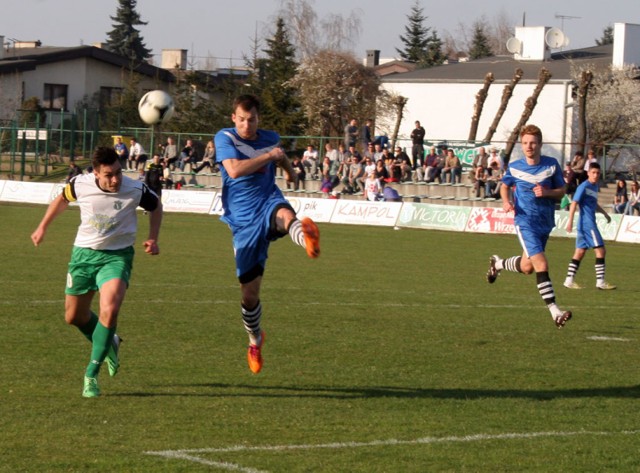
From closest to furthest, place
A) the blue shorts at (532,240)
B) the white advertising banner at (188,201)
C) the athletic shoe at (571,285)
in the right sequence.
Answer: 1. the blue shorts at (532,240)
2. the athletic shoe at (571,285)
3. the white advertising banner at (188,201)

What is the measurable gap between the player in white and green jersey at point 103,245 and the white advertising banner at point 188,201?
29.5 meters

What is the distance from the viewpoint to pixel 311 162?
138 feet

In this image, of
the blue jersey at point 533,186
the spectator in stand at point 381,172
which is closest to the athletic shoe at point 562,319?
the blue jersey at point 533,186

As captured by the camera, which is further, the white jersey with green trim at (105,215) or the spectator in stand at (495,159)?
the spectator in stand at (495,159)

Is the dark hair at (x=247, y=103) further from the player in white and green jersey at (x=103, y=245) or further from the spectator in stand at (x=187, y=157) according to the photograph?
the spectator in stand at (x=187, y=157)

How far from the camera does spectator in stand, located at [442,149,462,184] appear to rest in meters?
39.3

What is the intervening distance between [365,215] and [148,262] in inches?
610

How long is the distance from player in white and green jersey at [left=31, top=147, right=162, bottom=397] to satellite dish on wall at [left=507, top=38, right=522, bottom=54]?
57190 millimetres

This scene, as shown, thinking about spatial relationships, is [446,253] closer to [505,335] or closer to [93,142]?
[505,335]

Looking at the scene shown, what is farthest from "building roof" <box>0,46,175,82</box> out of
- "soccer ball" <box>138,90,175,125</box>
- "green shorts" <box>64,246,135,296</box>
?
"green shorts" <box>64,246,135,296</box>

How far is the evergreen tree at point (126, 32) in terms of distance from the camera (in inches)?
4028

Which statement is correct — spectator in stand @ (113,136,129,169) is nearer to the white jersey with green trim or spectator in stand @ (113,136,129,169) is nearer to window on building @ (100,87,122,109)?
window on building @ (100,87,122,109)

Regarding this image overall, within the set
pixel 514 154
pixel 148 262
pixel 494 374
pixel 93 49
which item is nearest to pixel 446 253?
pixel 148 262

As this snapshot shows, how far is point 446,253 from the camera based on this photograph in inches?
1002
